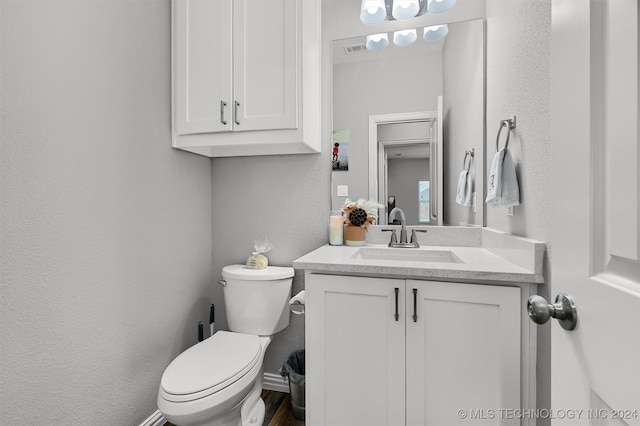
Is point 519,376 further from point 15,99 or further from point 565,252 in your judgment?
point 15,99

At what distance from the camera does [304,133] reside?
4.97 ft

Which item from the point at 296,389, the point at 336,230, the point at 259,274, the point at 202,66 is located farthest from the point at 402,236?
the point at 202,66

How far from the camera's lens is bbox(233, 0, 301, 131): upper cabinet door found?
1.47 meters

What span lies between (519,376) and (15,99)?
1.92m

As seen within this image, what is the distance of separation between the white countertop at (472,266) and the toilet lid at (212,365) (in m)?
0.50

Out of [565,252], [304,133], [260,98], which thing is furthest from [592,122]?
[260,98]

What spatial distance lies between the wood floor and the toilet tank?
0.44 metres

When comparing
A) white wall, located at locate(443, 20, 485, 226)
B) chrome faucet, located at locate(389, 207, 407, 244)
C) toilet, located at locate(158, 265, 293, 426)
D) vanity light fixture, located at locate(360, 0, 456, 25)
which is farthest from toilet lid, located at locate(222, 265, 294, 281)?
vanity light fixture, located at locate(360, 0, 456, 25)

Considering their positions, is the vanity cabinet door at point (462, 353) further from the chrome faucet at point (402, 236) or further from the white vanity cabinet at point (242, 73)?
the white vanity cabinet at point (242, 73)

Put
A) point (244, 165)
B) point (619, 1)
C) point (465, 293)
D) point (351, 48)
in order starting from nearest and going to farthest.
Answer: point (619, 1) < point (465, 293) < point (351, 48) < point (244, 165)

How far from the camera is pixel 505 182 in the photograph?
119cm

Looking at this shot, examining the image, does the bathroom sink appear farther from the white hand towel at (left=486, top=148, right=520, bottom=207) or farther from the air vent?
the air vent

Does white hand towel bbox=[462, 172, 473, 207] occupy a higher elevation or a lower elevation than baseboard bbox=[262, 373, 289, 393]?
higher

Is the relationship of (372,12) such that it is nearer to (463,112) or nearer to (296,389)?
(463,112)
